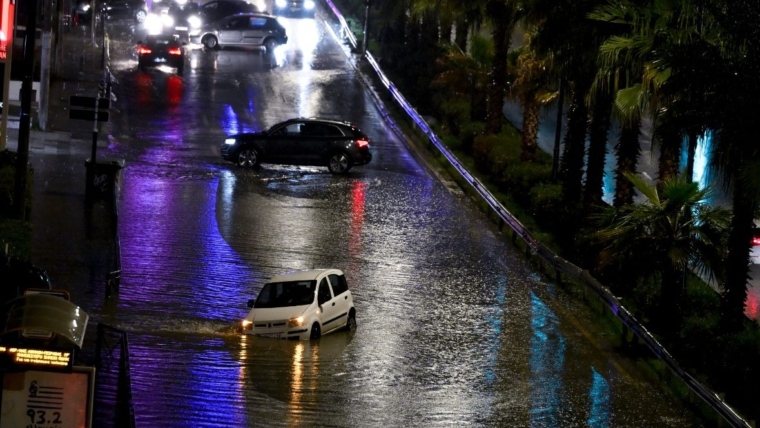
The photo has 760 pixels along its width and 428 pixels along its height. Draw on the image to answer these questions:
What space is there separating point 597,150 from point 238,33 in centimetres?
2849

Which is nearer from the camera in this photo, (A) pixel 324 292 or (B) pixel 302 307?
(B) pixel 302 307

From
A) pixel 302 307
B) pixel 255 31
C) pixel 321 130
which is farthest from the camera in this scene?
pixel 255 31

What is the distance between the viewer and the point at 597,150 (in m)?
28.1

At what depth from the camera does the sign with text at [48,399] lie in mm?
11805

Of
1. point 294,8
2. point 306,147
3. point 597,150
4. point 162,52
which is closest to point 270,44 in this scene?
point 162,52

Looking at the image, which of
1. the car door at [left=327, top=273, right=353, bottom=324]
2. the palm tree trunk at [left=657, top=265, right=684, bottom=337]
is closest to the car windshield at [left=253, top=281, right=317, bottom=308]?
the car door at [left=327, top=273, right=353, bottom=324]

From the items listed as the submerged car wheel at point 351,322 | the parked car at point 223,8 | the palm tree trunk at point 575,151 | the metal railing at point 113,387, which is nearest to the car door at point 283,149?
the palm tree trunk at point 575,151

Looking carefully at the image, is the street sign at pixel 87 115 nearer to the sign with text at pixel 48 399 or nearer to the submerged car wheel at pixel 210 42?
the sign with text at pixel 48 399

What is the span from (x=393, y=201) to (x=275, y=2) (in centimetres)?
3736

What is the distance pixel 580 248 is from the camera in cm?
2620

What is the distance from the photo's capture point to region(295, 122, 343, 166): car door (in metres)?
34.7

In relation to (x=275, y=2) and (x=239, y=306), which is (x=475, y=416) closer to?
(x=239, y=306)

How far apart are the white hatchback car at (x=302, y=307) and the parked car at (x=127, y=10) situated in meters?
40.7

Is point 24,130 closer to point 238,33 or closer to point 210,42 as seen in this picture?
point 210,42
